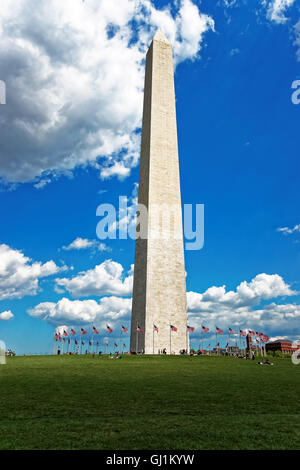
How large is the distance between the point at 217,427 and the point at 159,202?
42.6 m

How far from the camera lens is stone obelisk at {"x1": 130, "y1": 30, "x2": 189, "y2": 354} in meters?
47.3

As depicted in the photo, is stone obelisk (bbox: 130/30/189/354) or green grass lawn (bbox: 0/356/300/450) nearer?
green grass lawn (bbox: 0/356/300/450)

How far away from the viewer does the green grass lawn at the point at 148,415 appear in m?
8.18

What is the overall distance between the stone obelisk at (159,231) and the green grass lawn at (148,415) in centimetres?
2793

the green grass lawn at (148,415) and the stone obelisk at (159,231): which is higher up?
the stone obelisk at (159,231)

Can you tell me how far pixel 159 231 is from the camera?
50219mm

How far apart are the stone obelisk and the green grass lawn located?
1100 inches

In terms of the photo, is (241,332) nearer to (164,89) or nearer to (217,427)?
(164,89)

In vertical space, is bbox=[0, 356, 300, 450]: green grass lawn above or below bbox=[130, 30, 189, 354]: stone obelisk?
below

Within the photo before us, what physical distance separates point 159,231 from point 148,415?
40.0 m
